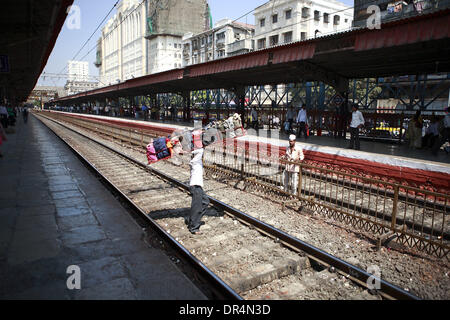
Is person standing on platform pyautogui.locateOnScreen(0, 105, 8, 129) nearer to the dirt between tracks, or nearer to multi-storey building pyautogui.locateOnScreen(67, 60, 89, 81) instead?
multi-storey building pyautogui.locateOnScreen(67, 60, 89, 81)

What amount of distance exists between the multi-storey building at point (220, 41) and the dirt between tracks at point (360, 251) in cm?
5105

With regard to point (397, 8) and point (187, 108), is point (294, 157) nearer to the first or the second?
point (187, 108)

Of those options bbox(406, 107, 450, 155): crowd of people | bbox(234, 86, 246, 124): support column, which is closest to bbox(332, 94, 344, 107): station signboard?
bbox(406, 107, 450, 155): crowd of people

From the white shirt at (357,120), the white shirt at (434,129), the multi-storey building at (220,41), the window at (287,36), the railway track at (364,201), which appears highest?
the multi-storey building at (220,41)

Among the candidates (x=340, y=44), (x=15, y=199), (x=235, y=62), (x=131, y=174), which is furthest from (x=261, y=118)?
(x=15, y=199)

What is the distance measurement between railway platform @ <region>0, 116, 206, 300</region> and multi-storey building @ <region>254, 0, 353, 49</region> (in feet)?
155

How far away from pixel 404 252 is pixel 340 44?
790 centimetres

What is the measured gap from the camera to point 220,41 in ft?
209

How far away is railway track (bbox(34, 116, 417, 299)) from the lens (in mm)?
3615

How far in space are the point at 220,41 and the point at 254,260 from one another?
65149mm

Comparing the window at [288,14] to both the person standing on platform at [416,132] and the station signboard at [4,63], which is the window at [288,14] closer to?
the person standing on platform at [416,132]

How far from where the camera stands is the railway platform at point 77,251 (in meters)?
3.54

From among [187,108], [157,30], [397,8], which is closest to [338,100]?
[187,108]

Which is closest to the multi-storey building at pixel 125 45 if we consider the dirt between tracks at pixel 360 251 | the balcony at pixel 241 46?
the balcony at pixel 241 46
